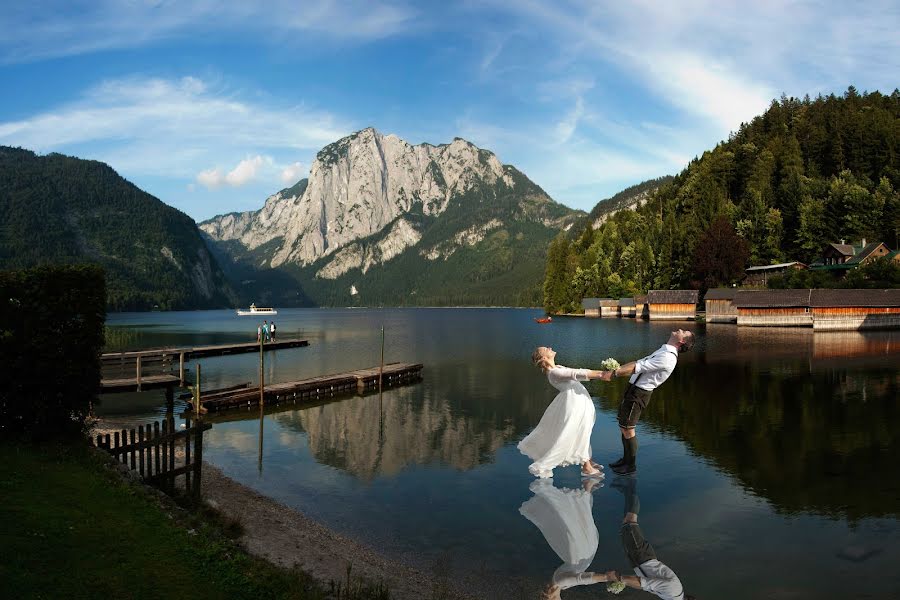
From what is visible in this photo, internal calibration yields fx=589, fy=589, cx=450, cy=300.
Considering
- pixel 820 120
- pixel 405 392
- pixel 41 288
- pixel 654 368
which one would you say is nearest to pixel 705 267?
pixel 820 120

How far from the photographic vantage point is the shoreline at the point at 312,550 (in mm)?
11234

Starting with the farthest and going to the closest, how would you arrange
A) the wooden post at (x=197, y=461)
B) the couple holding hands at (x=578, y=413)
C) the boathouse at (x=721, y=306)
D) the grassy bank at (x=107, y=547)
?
the boathouse at (x=721, y=306) → the couple holding hands at (x=578, y=413) → the wooden post at (x=197, y=461) → the grassy bank at (x=107, y=547)

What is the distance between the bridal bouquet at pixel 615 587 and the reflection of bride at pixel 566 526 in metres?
0.25

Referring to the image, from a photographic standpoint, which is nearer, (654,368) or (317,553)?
(317,553)

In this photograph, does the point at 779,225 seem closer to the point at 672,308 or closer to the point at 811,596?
the point at 672,308

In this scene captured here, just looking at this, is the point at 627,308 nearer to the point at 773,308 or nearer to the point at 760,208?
the point at 760,208

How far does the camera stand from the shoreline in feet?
36.9

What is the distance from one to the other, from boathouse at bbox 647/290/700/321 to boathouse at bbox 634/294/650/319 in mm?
3886

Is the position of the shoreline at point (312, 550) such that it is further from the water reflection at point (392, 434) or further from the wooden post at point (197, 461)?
the water reflection at point (392, 434)

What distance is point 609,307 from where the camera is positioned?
135m

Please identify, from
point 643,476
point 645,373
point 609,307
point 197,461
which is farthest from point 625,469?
point 609,307

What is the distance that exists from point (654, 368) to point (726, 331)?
232 feet

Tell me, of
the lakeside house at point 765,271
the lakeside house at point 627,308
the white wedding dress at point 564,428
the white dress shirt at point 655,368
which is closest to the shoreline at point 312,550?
the white wedding dress at point 564,428

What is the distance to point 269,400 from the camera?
1352 inches
